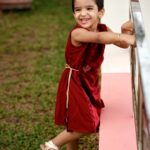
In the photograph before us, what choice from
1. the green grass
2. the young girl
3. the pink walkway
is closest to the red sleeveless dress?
the young girl

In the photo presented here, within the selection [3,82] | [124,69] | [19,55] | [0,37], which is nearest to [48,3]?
[0,37]

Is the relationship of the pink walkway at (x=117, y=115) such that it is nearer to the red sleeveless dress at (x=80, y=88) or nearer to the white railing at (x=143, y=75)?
the red sleeveless dress at (x=80, y=88)

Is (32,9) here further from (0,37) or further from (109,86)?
(109,86)

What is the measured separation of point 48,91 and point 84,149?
1.34 meters

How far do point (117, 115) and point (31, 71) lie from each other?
2702 millimetres

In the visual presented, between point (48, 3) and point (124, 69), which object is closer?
point (124, 69)

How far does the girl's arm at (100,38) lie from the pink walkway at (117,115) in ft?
1.97

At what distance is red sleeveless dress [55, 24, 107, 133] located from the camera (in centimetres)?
298

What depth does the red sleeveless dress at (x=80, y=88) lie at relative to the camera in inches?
117

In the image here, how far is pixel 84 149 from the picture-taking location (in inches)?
153

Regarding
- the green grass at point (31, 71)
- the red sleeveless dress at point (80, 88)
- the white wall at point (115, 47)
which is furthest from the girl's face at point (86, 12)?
the green grass at point (31, 71)

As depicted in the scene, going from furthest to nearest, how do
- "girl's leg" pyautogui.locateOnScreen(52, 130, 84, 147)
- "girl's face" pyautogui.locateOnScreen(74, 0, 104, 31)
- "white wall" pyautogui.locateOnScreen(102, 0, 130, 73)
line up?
"white wall" pyautogui.locateOnScreen(102, 0, 130, 73) → "girl's leg" pyautogui.locateOnScreen(52, 130, 84, 147) → "girl's face" pyautogui.locateOnScreen(74, 0, 104, 31)

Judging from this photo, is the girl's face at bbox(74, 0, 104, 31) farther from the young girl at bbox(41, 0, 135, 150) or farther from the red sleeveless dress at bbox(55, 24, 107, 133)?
the red sleeveless dress at bbox(55, 24, 107, 133)

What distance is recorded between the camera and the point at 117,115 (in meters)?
3.29
